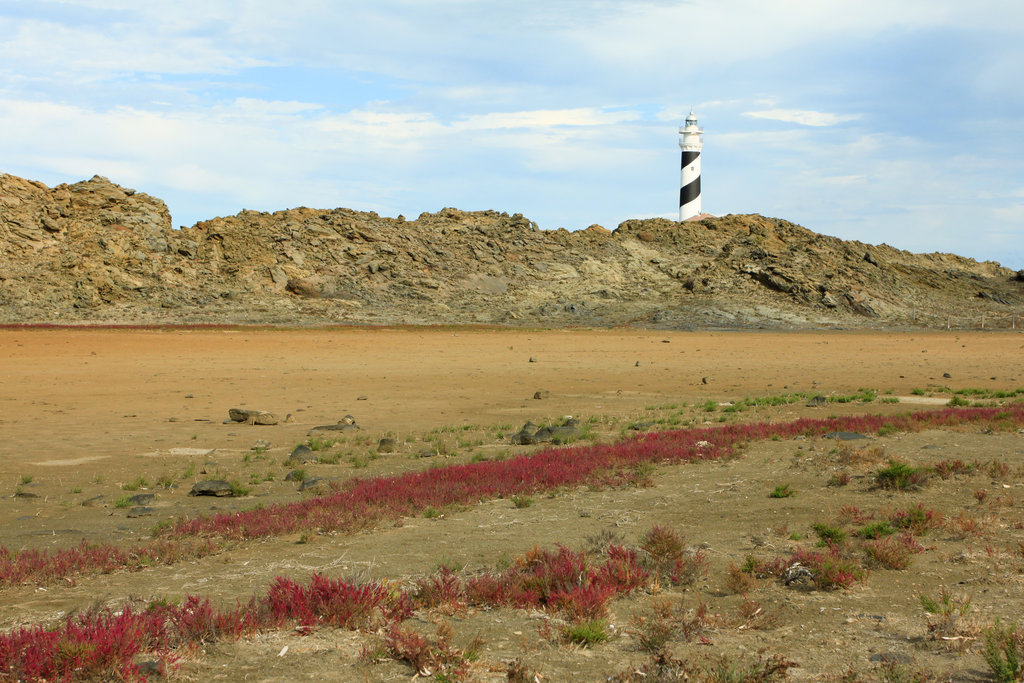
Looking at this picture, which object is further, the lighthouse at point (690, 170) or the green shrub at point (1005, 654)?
the lighthouse at point (690, 170)

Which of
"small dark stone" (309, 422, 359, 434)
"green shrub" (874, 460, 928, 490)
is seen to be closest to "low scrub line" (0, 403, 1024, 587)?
"green shrub" (874, 460, 928, 490)

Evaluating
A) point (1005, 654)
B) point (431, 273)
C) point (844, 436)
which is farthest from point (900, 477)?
point (431, 273)

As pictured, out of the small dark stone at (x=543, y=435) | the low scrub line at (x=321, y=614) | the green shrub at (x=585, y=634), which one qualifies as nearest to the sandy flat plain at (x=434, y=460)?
the green shrub at (x=585, y=634)

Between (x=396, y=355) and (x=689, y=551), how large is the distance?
28.6 meters

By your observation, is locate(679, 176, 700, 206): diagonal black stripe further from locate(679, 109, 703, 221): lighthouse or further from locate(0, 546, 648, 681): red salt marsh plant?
locate(0, 546, 648, 681): red salt marsh plant

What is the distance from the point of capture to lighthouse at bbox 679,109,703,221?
91.4 metres

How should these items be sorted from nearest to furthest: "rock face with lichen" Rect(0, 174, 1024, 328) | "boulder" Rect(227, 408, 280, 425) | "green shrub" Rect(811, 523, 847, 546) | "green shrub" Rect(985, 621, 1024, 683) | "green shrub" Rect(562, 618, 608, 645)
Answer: "green shrub" Rect(985, 621, 1024, 683), "green shrub" Rect(562, 618, 608, 645), "green shrub" Rect(811, 523, 847, 546), "boulder" Rect(227, 408, 280, 425), "rock face with lichen" Rect(0, 174, 1024, 328)

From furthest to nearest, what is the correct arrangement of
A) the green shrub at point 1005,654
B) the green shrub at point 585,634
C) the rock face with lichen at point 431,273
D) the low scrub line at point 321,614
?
the rock face with lichen at point 431,273 → the green shrub at point 585,634 → the low scrub line at point 321,614 → the green shrub at point 1005,654

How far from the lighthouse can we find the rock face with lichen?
7.52 metres

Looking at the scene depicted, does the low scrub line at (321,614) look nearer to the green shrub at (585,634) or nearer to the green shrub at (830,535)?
the green shrub at (585,634)

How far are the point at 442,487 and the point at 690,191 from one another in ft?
290

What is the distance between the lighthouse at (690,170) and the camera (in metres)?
91.4

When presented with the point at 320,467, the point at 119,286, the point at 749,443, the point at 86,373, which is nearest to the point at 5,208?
the point at 119,286

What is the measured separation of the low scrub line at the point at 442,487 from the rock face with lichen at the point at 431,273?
156ft
